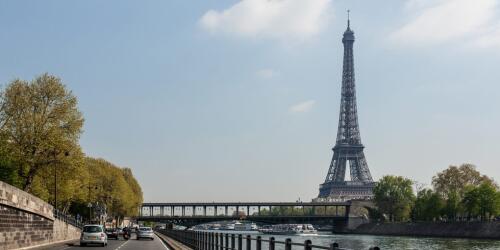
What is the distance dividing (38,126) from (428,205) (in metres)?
103

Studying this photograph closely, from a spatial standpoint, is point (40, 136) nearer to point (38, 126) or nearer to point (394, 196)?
point (38, 126)

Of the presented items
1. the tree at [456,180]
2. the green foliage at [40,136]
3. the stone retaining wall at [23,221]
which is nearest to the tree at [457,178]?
the tree at [456,180]

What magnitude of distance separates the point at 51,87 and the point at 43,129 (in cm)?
540

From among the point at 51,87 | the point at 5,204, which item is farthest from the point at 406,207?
the point at 5,204

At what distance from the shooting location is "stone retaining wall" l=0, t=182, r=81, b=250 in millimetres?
40875

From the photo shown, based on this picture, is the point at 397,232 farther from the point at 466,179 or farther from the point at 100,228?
the point at 100,228

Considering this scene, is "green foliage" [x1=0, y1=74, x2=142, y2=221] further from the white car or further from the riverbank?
the riverbank

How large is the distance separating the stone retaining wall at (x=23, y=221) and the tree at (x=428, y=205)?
10632 centimetres

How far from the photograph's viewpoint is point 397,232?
15950 cm

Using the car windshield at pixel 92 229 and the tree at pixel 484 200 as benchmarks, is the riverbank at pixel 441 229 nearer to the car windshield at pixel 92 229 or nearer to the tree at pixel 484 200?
the tree at pixel 484 200

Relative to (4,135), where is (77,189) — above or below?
below

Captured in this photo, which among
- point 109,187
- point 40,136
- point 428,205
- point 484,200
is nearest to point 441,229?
point 484,200

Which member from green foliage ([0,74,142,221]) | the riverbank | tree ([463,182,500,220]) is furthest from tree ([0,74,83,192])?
tree ([463,182,500,220])

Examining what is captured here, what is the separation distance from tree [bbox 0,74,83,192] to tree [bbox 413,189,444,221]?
320 feet
